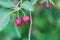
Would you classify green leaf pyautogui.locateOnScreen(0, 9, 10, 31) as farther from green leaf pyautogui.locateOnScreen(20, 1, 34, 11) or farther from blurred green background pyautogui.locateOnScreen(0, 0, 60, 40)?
blurred green background pyautogui.locateOnScreen(0, 0, 60, 40)

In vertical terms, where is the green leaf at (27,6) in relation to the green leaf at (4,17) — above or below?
above

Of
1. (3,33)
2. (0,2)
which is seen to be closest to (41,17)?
(3,33)

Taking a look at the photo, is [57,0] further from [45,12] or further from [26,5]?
[26,5]

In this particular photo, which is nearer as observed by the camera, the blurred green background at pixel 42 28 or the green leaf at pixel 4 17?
the green leaf at pixel 4 17

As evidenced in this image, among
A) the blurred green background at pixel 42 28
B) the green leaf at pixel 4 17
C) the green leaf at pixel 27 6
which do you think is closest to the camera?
the green leaf at pixel 27 6

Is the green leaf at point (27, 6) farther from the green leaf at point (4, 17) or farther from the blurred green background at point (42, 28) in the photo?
the blurred green background at point (42, 28)

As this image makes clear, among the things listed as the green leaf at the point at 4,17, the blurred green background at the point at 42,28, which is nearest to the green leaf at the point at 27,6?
the green leaf at the point at 4,17

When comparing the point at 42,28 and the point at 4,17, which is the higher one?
the point at 4,17

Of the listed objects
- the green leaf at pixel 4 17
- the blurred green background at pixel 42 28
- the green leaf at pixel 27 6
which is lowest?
the blurred green background at pixel 42 28

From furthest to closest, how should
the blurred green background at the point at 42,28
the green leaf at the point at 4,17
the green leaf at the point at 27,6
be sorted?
the blurred green background at the point at 42,28 < the green leaf at the point at 4,17 < the green leaf at the point at 27,6

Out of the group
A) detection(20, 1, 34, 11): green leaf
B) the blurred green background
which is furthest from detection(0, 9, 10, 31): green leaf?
the blurred green background

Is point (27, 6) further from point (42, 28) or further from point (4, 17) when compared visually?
point (42, 28)

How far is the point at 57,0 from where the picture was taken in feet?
7.62

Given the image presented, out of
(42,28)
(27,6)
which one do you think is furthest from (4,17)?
(42,28)
